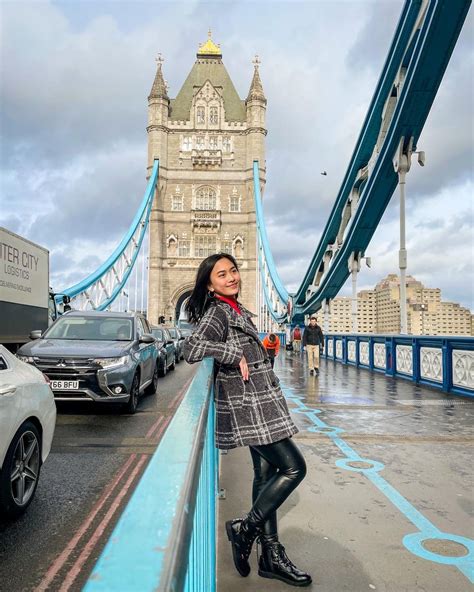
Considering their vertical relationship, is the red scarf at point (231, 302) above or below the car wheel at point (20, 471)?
above

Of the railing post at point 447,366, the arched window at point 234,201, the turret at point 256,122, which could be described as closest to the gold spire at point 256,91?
the turret at point 256,122

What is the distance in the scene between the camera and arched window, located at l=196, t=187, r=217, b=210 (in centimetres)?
5747

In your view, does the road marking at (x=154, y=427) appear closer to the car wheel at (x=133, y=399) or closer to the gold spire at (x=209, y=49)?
the car wheel at (x=133, y=399)

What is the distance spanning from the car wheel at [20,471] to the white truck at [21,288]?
6.52 m

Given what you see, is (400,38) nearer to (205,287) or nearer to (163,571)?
(205,287)

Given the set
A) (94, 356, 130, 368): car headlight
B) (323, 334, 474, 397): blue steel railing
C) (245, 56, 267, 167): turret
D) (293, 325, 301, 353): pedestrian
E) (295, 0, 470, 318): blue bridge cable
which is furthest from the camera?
(245, 56, 267, 167): turret

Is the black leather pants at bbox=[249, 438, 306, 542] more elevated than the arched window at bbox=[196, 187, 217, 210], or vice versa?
the arched window at bbox=[196, 187, 217, 210]

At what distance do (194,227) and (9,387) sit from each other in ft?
176

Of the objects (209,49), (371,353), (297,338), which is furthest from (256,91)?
(371,353)

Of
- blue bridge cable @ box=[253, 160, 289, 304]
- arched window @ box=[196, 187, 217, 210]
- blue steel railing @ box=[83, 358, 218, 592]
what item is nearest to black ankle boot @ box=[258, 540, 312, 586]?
blue steel railing @ box=[83, 358, 218, 592]

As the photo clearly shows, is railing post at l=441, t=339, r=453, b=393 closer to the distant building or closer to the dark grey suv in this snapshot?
the dark grey suv

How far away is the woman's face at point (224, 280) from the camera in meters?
2.72

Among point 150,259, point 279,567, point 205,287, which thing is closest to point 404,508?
point 279,567

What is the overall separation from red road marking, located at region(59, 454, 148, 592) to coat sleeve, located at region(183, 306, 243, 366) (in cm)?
128
